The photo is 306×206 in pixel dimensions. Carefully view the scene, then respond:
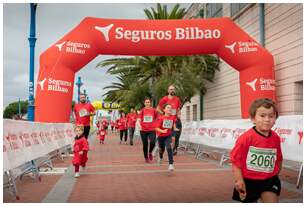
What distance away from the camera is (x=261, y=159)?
4105mm

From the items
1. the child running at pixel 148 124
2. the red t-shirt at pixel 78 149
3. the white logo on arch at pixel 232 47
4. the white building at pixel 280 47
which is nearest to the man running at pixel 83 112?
the child running at pixel 148 124

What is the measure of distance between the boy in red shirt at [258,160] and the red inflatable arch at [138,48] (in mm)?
10215

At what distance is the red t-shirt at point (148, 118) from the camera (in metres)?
11.5

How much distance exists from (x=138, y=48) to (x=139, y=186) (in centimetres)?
763

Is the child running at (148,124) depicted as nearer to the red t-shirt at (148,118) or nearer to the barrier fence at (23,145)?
the red t-shirt at (148,118)

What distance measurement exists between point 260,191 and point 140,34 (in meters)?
10.5

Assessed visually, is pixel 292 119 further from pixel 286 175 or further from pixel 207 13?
pixel 207 13

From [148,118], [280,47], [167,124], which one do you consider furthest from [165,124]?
[280,47]

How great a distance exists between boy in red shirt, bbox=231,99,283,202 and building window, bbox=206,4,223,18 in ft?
65.4

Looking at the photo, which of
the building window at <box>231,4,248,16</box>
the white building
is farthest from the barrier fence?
the building window at <box>231,4,248,16</box>

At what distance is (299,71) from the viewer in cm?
1502

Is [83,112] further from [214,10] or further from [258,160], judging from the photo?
[214,10]

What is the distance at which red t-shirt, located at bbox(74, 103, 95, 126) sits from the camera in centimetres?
1288

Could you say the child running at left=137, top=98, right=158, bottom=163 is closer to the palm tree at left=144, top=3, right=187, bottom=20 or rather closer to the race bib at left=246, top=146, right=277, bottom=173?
the race bib at left=246, top=146, right=277, bottom=173
